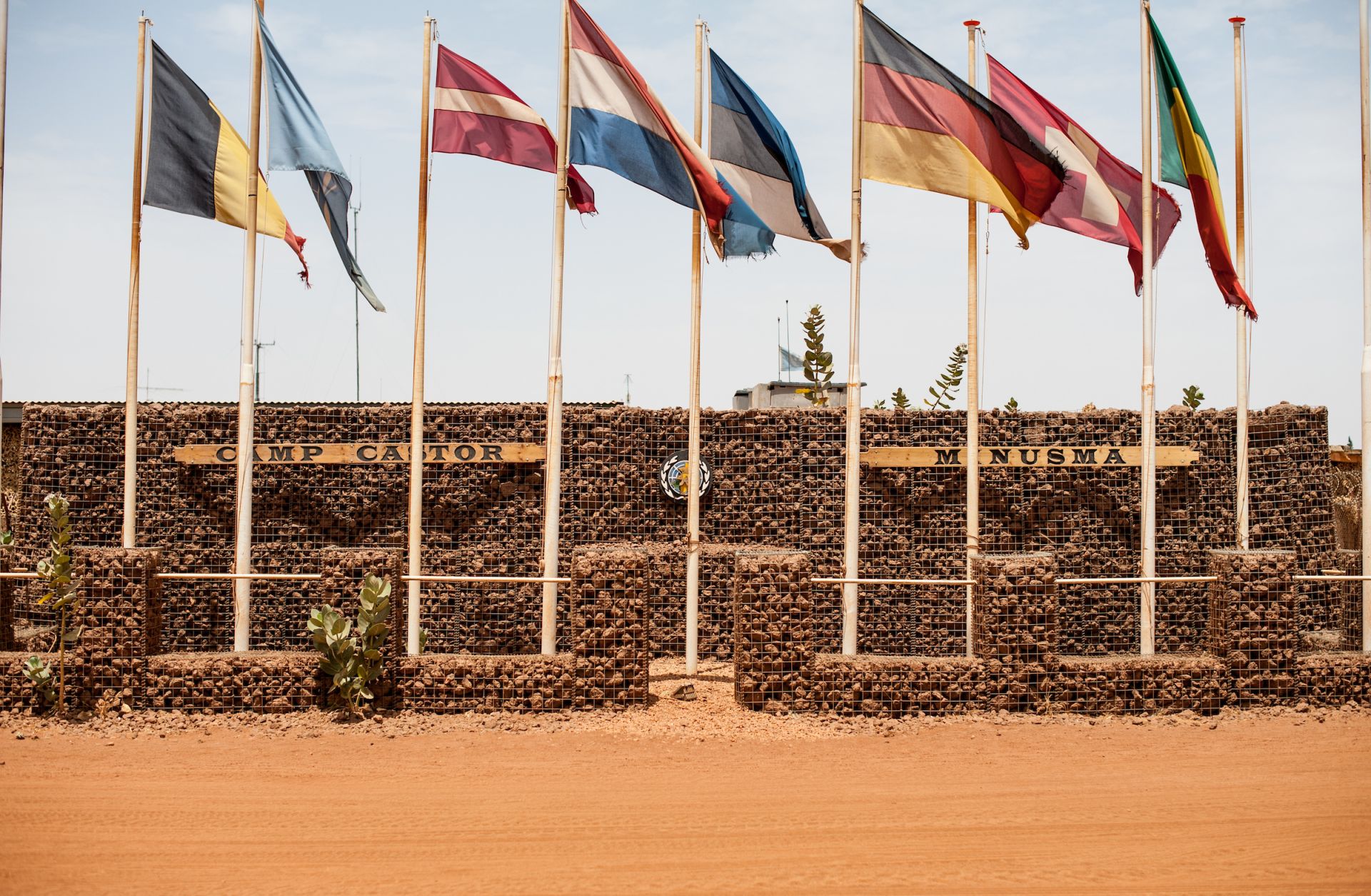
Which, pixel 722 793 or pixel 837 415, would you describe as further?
pixel 837 415

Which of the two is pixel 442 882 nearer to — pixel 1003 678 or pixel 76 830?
pixel 76 830

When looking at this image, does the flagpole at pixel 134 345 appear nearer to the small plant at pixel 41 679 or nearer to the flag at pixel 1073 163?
the small plant at pixel 41 679

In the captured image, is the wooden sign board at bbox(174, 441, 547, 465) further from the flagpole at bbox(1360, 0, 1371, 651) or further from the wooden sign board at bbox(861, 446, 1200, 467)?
the flagpole at bbox(1360, 0, 1371, 651)

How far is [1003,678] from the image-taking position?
9133 millimetres

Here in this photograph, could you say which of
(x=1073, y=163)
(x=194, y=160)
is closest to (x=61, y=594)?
(x=194, y=160)

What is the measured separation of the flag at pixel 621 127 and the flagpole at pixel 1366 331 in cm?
661

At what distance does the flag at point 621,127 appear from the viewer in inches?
391

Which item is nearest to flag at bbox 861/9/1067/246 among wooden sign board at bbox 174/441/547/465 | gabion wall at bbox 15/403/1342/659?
gabion wall at bbox 15/403/1342/659

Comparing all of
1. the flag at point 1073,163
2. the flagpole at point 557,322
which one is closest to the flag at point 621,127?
the flagpole at point 557,322

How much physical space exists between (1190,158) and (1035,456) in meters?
3.57

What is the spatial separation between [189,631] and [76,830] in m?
5.91

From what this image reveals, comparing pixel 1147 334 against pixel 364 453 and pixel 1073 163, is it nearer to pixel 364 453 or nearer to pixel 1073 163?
pixel 1073 163

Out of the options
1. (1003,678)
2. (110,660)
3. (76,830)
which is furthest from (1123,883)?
(110,660)

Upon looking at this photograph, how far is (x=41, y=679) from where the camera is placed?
351 inches
